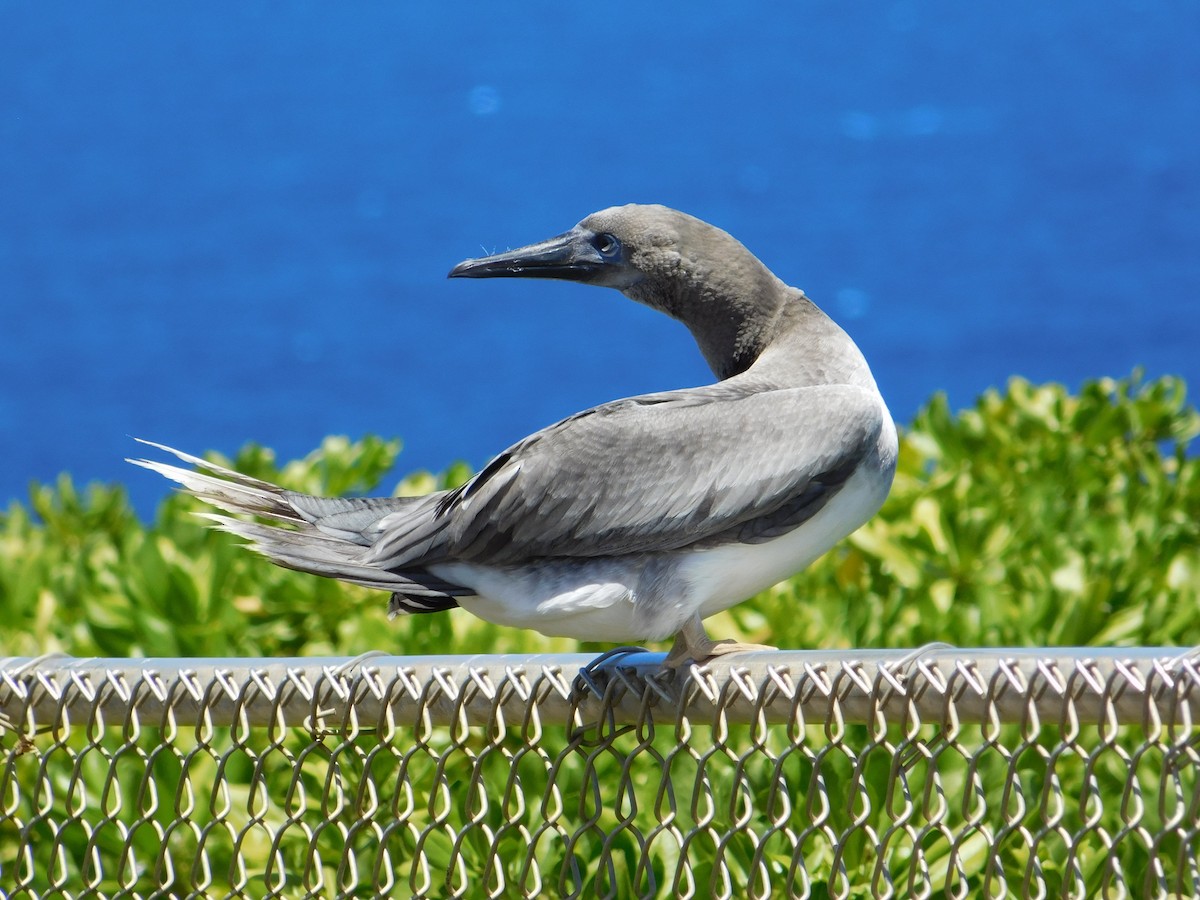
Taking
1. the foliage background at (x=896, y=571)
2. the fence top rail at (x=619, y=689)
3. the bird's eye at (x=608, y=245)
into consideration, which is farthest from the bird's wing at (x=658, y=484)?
Answer: the foliage background at (x=896, y=571)

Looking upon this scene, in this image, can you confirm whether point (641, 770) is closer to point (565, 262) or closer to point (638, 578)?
point (638, 578)

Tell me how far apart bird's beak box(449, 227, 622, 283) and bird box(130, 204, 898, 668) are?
28cm

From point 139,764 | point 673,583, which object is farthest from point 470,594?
point 139,764

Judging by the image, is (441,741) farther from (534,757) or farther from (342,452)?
(342,452)

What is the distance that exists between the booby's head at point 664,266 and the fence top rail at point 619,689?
70cm

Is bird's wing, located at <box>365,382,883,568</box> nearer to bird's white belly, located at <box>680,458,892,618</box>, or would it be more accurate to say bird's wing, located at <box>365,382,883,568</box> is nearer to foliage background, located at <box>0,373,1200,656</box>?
bird's white belly, located at <box>680,458,892,618</box>

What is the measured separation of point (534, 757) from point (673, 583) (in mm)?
667

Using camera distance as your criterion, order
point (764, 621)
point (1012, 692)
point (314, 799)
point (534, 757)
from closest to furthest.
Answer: point (1012, 692) < point (534, 757) < point (314, 799) < point (764, 621)

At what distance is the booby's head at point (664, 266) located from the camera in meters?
2.10

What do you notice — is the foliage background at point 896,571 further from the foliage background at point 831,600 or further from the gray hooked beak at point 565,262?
the gray hooked beak at point 565,262

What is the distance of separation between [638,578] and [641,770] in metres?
0.83

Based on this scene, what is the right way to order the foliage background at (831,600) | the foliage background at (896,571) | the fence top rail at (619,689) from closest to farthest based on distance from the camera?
the fence top rail at (619,689) < the foliage background at (831,600) < the foliage background at (896,571)

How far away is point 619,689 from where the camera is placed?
1.51 metres

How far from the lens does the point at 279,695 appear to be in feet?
5.06
